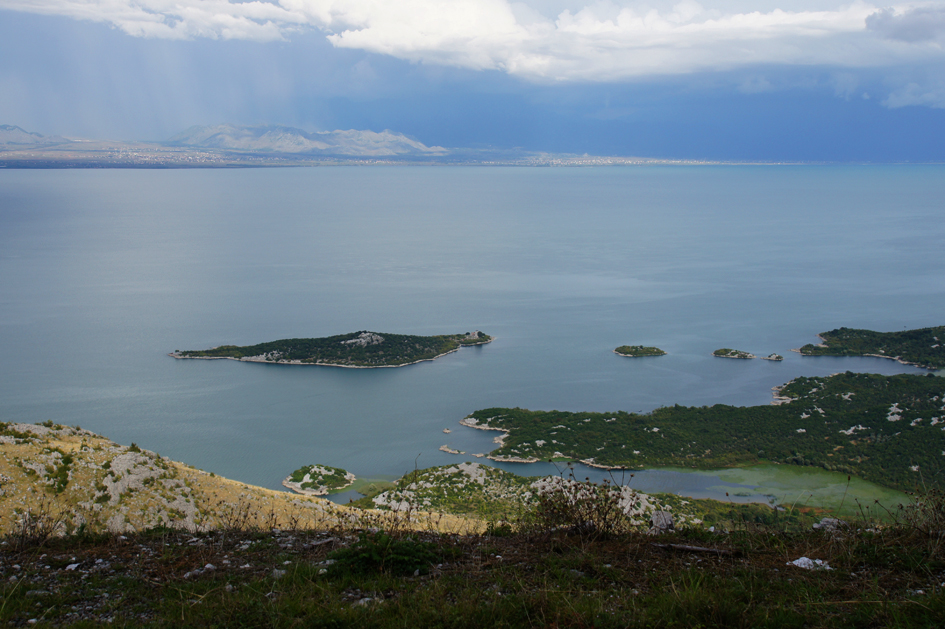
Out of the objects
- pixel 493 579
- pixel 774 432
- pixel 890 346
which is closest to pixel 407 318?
pixel 774 432

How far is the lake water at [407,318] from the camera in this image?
48812 millimetres

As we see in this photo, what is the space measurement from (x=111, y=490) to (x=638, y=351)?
55137 millimetres

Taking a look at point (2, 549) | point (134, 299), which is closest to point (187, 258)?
point (134, 299)

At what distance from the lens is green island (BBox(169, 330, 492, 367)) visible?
62.8 metres

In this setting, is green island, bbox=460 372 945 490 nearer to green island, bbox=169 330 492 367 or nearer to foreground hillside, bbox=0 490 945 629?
green island, bbox=169 330 492 367

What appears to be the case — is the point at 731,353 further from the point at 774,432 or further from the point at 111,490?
the point at 111,490

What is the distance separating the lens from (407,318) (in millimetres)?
73625

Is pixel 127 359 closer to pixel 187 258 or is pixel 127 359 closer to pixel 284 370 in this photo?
pixel 284 370

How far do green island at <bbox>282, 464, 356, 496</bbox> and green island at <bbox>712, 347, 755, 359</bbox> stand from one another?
4054cm

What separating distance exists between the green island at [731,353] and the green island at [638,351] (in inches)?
211

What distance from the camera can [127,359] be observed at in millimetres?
62312

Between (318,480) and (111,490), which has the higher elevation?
(111,490)

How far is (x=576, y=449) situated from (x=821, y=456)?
14919 mm

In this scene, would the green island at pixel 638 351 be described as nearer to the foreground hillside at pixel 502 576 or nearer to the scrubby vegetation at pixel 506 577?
the scrubby vegetation at pixel 506 577
